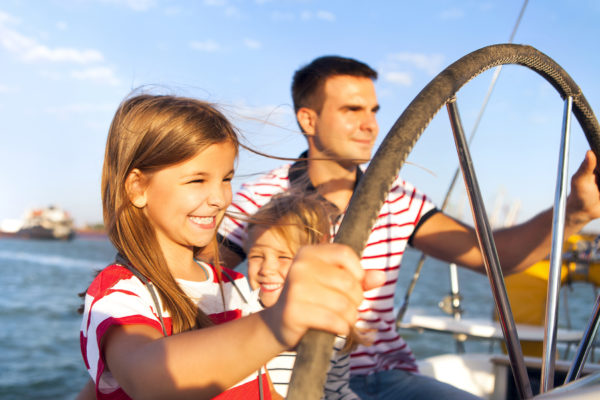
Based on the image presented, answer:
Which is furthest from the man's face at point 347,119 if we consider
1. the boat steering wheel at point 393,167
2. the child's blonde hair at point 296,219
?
the boat steering wheel at point 393,167

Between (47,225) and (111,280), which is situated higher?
(111,280)

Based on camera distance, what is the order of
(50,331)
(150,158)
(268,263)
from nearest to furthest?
(150,158) < (268,263) < (50,331)

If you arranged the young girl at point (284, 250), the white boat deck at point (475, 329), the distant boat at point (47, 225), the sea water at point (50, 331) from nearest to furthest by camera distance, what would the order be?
the young girl at point (284, 250) < the white boat deck at point (475, 329) < the sea water at point (50, 331) < the distant boat at point (47, 225)

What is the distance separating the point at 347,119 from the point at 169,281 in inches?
50.0

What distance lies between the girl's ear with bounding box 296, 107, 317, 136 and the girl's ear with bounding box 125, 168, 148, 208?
4.09 ft

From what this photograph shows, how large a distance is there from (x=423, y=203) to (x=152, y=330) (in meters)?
1.39

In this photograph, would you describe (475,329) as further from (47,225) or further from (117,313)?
(47,225)

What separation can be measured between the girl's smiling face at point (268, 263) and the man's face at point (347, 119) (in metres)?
0.59

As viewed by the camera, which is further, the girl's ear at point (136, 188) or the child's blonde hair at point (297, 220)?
the child's blonde hair at point (297, 220)

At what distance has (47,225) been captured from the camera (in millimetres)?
57312

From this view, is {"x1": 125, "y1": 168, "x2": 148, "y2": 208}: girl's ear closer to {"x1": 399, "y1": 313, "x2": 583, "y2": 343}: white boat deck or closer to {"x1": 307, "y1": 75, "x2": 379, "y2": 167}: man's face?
{"x1": 307, "y1": 75, "x2": 379, "y2": 167}: man's face

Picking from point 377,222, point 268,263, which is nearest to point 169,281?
point 268,263

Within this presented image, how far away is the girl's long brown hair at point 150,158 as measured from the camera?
1.05m

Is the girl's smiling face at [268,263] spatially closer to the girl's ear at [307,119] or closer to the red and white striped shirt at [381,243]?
the red and white striped shirt at [381,243]
